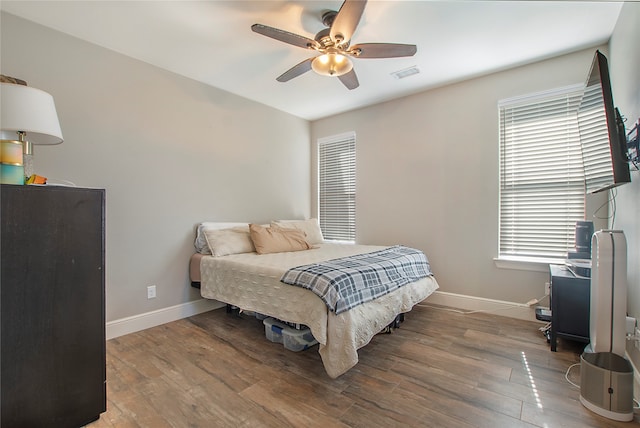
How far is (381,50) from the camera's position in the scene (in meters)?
2.10

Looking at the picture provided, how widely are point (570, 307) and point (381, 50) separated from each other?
2.44 meters

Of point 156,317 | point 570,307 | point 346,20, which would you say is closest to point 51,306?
point 156,317

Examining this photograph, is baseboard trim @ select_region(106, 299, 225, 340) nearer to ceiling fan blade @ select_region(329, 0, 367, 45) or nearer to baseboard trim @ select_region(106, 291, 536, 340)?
baseboard trim @ select_region(106, 291, 536, 340)

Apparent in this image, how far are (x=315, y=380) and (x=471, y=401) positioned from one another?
3.04ft

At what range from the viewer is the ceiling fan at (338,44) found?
175 centimetres

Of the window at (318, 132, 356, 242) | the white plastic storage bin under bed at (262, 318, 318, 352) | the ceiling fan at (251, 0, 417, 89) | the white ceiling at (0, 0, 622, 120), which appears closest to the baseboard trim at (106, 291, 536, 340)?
the white plastic storage bin under bed at (262, 318, 318, 352)

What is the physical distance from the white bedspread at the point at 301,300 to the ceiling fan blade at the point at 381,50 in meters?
1.73

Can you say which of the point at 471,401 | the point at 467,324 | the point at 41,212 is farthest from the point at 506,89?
the point at 41,212

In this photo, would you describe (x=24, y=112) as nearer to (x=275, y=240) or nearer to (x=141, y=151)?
(x=141, y=151)

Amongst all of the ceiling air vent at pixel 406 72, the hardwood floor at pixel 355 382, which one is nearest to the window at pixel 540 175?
the hardwood floor at pixel 355 382

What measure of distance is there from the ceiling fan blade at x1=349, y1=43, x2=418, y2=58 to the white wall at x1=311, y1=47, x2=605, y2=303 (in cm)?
148

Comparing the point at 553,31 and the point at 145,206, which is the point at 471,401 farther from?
the point at 145,206

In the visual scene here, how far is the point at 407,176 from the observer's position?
3611mm

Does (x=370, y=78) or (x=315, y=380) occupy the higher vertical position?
(x=370, y=78)
